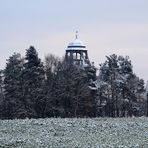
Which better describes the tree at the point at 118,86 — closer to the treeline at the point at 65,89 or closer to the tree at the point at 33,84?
the treeline at the point at 65,89

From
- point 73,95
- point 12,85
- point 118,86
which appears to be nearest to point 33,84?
point 12,85

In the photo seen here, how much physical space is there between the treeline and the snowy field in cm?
3328

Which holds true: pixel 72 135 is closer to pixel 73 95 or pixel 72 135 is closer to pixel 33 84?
pixel 73 95

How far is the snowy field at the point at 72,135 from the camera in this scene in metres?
28.0

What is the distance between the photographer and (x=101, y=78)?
91.9 metres

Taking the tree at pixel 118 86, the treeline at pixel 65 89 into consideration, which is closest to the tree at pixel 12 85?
the treeline at pixel 65 89

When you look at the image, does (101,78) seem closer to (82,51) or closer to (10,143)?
(82,51)

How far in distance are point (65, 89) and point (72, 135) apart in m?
44.9

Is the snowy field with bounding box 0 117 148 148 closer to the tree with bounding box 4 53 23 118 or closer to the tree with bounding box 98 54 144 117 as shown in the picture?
the tree with bounding box 4 53 23 118

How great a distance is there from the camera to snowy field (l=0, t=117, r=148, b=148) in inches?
1101

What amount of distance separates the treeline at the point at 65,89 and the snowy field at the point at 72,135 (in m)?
33.3

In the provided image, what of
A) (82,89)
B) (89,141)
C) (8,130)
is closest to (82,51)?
(82,89)

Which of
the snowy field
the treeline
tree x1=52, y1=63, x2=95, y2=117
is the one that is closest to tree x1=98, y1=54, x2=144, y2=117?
the treeline

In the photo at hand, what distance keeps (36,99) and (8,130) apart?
3851 centimetres
